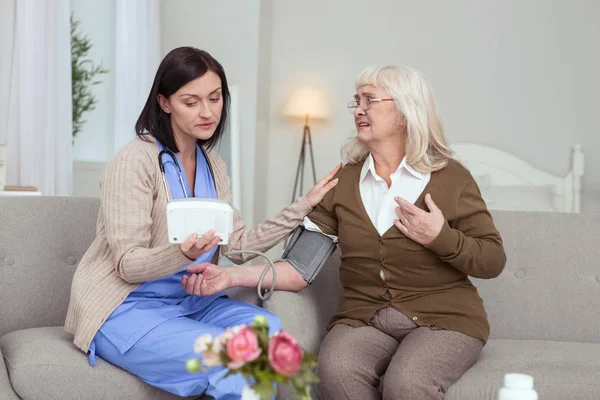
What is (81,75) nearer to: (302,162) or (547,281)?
(302,162)

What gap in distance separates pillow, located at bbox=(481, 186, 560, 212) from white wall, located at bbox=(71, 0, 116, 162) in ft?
8.00

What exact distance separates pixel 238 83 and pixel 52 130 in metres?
1.89

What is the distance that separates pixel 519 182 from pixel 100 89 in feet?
9.03

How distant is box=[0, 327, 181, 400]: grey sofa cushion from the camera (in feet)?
6.34

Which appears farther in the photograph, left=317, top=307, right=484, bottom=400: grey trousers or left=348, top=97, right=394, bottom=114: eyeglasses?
left=348, top=97, right=394, bottom=114: eyeglasses

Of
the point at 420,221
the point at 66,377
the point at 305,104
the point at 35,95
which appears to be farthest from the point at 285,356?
the point at 305,104

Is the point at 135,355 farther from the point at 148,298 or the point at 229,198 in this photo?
Result: the point at 229,198

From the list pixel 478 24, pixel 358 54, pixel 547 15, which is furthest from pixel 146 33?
pixel 547 15

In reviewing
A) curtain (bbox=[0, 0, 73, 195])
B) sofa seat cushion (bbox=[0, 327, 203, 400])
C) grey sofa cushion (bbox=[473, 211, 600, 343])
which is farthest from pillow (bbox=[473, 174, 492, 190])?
sofa seat cushion (bbox=[0, 327, 203, 400])

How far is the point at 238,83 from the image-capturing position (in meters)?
5.55

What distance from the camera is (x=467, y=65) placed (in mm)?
5805

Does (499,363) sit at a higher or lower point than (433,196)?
lower

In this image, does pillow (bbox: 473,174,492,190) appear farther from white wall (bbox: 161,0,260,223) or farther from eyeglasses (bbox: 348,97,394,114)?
eyeglasses (bbox: 348,97,394,114)

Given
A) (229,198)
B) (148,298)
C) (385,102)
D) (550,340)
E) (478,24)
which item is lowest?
(550,340)
